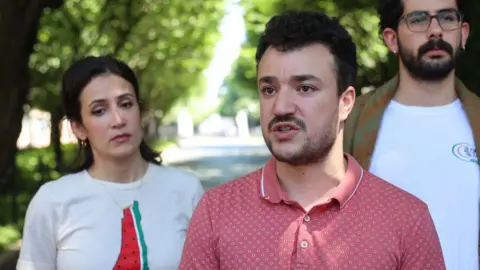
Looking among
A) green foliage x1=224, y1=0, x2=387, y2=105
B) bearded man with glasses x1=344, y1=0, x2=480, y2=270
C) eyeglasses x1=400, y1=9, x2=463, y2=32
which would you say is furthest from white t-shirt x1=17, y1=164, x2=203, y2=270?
green foliage x1=224, y1=0, x2=387, y2=105

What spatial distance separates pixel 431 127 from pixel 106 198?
1.53 meters

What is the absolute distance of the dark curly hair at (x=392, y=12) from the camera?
334 centimetres

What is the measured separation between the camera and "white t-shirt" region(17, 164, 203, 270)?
342cm

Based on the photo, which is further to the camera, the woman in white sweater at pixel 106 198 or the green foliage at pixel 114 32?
the green foliage at pixel 114 32

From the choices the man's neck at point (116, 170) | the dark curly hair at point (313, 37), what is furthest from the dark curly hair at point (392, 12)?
the man's neck at point (116, 170)

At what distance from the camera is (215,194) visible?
2.43 meters

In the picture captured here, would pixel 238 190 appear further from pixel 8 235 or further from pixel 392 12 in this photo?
pixel 8 235

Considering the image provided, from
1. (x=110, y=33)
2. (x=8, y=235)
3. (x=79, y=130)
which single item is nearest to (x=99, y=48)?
(x=110, y=33)

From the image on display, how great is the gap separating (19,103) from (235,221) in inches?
444

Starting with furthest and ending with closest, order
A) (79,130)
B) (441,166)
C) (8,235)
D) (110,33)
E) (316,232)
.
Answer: (110,33)
(8,235)
(79,130)
(441,166)
(316,232)

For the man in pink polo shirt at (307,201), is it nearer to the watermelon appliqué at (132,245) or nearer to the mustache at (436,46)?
the mustache at (436,46)

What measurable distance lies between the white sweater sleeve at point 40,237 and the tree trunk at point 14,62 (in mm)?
9032

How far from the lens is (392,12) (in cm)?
338

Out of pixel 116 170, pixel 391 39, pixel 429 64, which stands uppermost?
pixel 391 39
